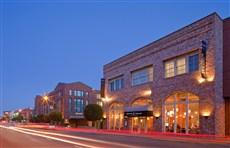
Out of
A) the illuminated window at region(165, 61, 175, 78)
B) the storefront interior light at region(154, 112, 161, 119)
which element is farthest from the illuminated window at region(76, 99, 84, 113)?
the illuminated window at region(165, 61, 175, 78)

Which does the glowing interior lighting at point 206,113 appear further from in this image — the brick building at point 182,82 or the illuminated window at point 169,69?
the illuminated window at point 169,69

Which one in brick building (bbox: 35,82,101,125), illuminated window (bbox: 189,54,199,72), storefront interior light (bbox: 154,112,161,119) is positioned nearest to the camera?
illuminated window (bbox: 189,54,199,72)

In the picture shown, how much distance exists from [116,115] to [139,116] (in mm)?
12262

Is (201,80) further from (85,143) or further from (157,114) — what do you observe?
(85,143)

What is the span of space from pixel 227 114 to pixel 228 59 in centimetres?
591

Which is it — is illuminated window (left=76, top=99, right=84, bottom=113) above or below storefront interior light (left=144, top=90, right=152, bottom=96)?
below

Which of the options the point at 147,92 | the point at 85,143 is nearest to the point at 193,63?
the point at 147,92

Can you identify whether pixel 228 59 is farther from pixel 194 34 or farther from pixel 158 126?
pixel 158 126

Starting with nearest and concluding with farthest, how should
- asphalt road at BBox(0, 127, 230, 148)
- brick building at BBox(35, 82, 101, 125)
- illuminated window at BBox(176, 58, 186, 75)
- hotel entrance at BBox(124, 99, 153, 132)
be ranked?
asphalt road at BBox(0, 127, 230, 148) → illuminated window at BBox(176, 58, 186, 75) → hotel entrance at BBox(124, 99, 153, 132) → brick building at BBox(35, 82, 101, 125)

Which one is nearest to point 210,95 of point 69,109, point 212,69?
point 212,69

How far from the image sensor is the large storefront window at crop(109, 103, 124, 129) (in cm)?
6444

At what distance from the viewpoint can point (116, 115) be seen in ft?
219

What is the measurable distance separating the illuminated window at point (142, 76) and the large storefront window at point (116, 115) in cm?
672

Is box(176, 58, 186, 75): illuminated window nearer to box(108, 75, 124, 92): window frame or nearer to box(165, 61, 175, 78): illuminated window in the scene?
box(165, 61, 175, 78): illuminated window
